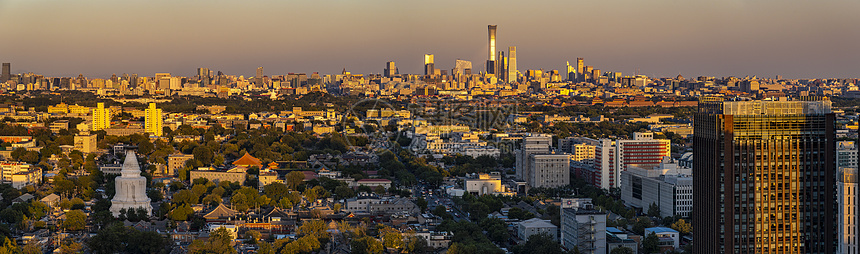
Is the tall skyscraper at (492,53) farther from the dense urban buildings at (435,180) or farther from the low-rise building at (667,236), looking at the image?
the low-rise building at (667,236)

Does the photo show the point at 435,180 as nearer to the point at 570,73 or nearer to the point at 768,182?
the point at 768,182

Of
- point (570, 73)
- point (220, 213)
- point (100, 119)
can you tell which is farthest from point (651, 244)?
point (570, 73)

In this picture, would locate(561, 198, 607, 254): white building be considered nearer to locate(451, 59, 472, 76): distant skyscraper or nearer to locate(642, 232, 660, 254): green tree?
locate(642, 232, 660, 254): green tree

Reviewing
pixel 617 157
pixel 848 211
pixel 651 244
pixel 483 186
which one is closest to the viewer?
pixel 848 211

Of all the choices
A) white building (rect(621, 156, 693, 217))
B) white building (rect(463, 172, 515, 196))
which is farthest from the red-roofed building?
white building (rect(621, 156, 693, 217))

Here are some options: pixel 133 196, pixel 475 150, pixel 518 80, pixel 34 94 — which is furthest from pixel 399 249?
pixel 518 80

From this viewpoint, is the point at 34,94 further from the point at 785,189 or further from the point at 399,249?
the point at 785,189
